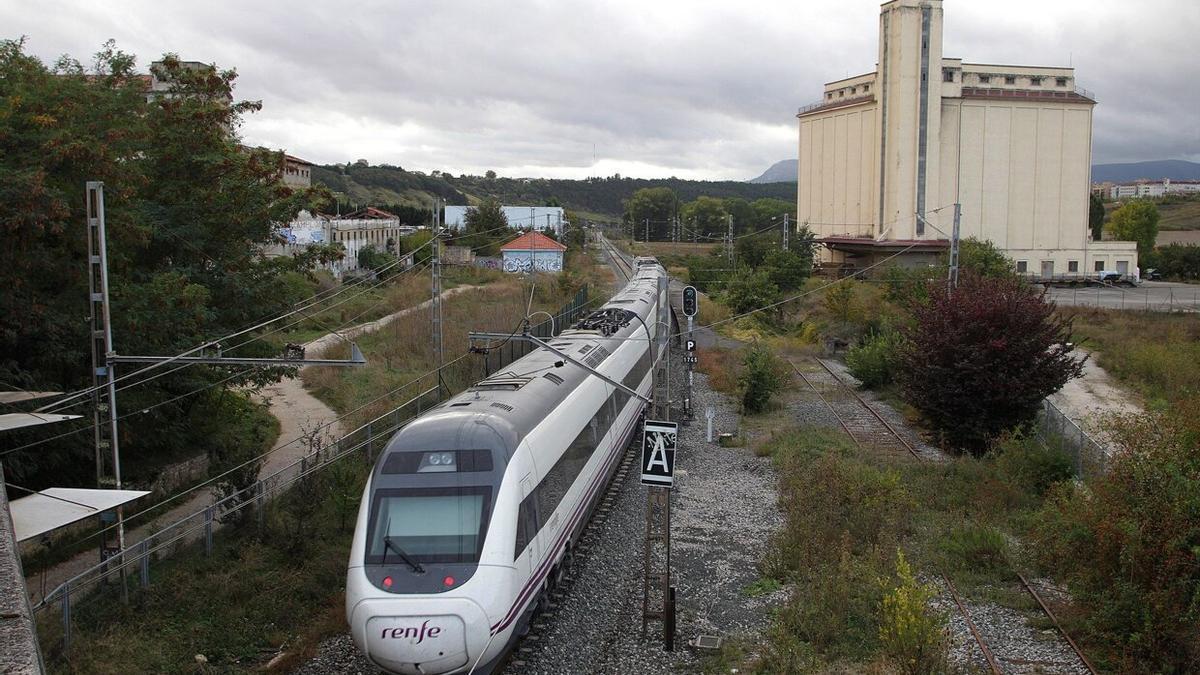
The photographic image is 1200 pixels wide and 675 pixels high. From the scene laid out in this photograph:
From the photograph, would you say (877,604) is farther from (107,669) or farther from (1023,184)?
(1023,184)

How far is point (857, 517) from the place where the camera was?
1561cm

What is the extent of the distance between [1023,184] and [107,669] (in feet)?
221

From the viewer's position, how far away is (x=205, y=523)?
15.0 metres

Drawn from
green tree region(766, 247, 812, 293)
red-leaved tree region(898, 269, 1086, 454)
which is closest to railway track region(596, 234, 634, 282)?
green tree region(766, 247, 812, 293)

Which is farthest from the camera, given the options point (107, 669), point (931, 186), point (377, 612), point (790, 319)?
point (931, 186)

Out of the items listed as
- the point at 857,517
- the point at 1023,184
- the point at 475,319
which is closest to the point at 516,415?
the point at 857,517

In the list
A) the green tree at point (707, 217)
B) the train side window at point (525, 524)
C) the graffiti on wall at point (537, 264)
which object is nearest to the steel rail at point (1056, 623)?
the train side window at point (525, 524)

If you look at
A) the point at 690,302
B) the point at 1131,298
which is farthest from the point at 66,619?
the point at 1131,298

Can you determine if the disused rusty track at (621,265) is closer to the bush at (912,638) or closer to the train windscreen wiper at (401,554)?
the bush at (912,638)

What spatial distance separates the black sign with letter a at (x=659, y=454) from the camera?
508 inches

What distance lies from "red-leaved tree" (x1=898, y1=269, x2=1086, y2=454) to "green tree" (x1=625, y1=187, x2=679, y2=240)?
340 ft

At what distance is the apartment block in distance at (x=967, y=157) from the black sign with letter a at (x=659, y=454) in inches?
2178

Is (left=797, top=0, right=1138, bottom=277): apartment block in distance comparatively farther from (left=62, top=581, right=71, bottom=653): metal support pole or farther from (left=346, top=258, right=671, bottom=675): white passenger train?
(left=62, top=581, right=71, bottom=653): metal support pole

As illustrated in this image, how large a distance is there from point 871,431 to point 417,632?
1788 centimetres
